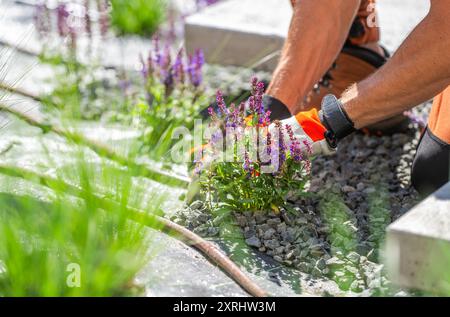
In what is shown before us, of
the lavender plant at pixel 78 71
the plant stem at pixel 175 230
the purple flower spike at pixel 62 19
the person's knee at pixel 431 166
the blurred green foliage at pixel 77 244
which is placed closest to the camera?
the blurred green foliage at pixel 77 244

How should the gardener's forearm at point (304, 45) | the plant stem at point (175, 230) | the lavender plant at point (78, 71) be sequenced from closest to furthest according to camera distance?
1. the plant stem at point (175, 230)
2. the gardener's forearm at point (304, 45)
3. the lavender plant at point (78, 71)

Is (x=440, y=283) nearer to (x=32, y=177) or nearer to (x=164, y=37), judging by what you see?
(x=32, y=177)

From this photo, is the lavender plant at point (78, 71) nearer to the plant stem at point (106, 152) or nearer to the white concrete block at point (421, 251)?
the plant stem at point (106, 152)

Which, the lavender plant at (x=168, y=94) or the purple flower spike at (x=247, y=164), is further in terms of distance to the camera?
the lavender plant at (x=168, y=94)

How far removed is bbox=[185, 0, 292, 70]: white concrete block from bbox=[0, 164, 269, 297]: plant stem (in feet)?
5.91

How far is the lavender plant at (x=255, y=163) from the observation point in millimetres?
2812

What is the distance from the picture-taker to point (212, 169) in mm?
2922

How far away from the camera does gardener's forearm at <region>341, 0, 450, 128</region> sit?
9.25ft

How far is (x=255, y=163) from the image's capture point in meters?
2.83

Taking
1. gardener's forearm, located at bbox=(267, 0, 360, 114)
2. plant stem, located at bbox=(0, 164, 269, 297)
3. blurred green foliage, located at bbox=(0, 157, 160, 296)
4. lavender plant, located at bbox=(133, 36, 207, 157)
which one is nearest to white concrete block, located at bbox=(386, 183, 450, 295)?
plant stem, located at bbox=(0, 164, 269, 297)

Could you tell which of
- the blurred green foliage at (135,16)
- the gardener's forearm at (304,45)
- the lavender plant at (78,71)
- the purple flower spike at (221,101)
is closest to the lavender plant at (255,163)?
the purple flower spike at (221,101)

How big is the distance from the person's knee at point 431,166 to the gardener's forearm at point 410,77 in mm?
215

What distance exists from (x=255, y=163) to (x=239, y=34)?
1.80 metres

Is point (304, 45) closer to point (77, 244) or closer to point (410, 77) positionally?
point (410, 77)
